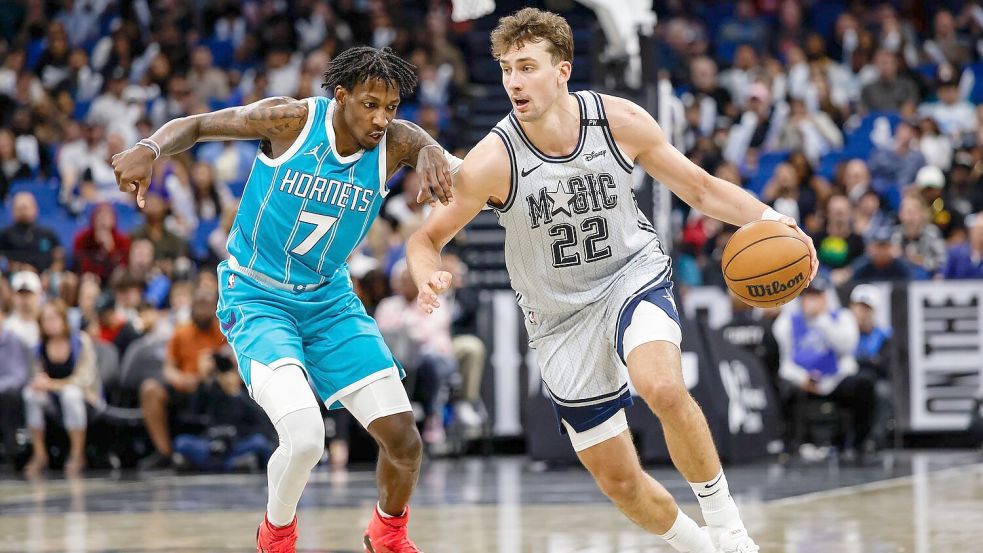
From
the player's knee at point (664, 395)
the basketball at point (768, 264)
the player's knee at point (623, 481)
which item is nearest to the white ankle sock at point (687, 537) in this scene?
the player's knee at point (623, 481)

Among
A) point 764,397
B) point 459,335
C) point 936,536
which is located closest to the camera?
point 936,536

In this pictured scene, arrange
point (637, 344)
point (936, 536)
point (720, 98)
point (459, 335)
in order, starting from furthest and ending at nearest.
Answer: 1. point (720, 98)
2. point (459, 335)
3. point (936, 536)
4. point (637, 344)

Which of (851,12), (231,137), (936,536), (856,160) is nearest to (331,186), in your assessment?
(231,137)

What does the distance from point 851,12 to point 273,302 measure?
14.5 meters

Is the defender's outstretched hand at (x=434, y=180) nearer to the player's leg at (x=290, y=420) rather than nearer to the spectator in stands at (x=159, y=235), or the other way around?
the player's leg at (x=290, y=420)

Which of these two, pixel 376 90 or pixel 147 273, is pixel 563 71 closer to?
pixel 376 90

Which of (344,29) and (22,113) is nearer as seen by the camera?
(22,113)

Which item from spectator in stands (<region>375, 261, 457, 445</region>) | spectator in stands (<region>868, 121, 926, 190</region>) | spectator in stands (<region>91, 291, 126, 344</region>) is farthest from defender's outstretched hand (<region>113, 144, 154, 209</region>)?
spectator in stands (<region>868, 121, 926, 190</region>)

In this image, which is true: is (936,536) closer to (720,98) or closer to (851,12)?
(720,98)

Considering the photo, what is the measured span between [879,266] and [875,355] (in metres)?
1.16

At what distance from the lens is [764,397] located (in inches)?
474

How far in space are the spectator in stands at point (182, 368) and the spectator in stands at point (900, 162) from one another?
6863 mm

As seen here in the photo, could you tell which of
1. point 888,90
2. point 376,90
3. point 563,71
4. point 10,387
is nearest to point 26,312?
point 10,387

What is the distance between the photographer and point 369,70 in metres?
6.00
